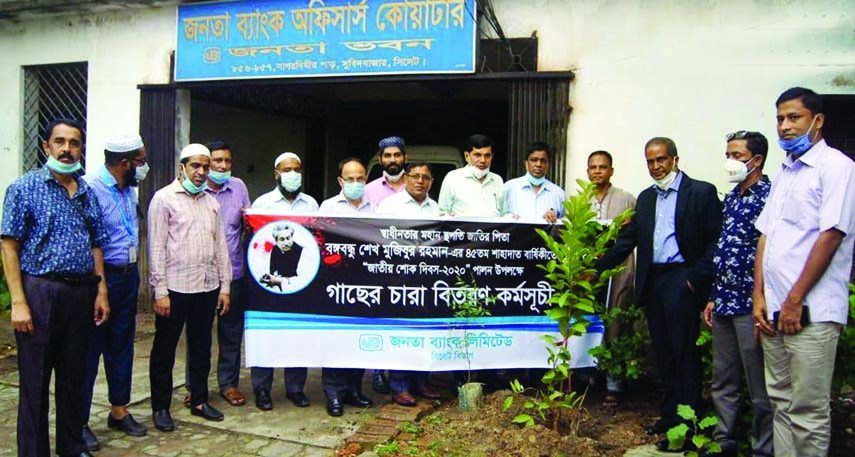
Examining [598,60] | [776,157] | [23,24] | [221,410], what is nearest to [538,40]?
[598,60]

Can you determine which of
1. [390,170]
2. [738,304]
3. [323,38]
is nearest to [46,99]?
[323,38]

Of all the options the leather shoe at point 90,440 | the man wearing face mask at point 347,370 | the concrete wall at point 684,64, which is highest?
the concrete wall at point 684,64

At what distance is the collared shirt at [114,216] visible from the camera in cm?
401

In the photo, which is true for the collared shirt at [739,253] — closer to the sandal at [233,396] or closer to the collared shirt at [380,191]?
the collared shirt at [380,191]

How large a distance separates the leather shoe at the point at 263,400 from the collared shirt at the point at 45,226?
64.3 inches

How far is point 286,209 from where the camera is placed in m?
4.71

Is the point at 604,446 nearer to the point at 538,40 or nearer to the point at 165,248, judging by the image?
the point at 165,248

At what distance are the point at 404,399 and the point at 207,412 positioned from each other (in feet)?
4.33

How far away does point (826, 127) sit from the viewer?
590 centimetres

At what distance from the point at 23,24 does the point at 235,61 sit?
3.29 meters

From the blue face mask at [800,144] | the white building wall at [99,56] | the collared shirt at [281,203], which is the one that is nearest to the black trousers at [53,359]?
the collared shirt at [281,203]

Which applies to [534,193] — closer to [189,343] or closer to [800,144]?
[800,144]

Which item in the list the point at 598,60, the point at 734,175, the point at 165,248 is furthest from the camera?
the point at 598,60

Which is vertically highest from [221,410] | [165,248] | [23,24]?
[23,24]
